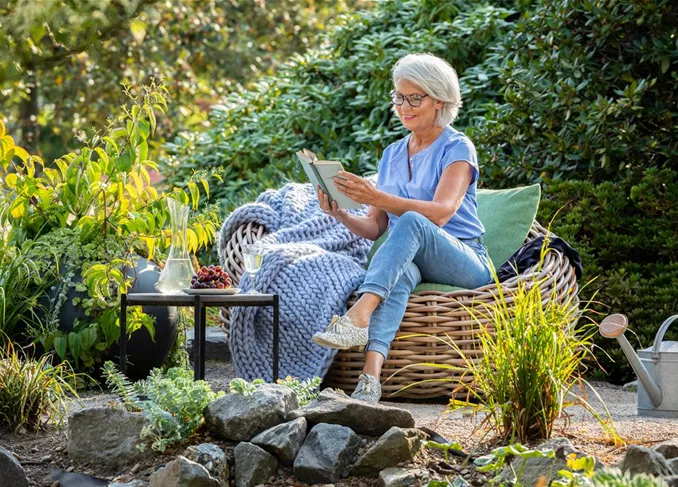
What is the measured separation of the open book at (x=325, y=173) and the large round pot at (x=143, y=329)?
94 centimetres

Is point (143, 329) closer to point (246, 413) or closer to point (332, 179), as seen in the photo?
point (332, 179)

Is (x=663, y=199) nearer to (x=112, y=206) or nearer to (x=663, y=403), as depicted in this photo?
(x=663, y=403)

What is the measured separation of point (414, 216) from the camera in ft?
13.3

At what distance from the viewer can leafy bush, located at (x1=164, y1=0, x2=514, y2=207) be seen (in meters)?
6.89

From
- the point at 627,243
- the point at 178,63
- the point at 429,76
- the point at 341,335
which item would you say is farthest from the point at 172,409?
the point at 178,63

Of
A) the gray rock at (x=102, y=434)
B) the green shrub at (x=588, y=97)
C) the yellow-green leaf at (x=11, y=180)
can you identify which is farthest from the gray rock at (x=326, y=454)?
the green shrub at (x=588, y=97)

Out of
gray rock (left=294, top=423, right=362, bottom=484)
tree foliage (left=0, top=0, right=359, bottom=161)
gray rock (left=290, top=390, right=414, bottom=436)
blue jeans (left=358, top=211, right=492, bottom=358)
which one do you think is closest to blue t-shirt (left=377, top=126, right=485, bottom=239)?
blue jeans (left=358, top=211, right=492, bottom=358)

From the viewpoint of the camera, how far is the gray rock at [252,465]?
2723 mm

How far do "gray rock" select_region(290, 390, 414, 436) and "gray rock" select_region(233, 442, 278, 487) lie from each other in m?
0.18

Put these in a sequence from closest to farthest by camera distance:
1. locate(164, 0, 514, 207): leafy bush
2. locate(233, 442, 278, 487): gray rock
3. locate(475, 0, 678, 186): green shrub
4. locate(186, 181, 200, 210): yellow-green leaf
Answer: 1. locate(233, 442, 278, 487): gray rock
2. locate(186, 181, 200, 210): yellow-green leaf
3. locate(475, 0, 678, 186): green shrub
4. locate(164, 0, 514, 207): leafy bush

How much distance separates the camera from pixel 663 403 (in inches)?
149

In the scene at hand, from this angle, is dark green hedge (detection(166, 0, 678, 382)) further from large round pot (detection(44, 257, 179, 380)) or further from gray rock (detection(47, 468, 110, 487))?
gray rock (detection(47, 468, 110, 487))

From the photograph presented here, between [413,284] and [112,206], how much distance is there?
142 cm

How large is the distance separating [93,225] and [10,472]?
6.18 feet
